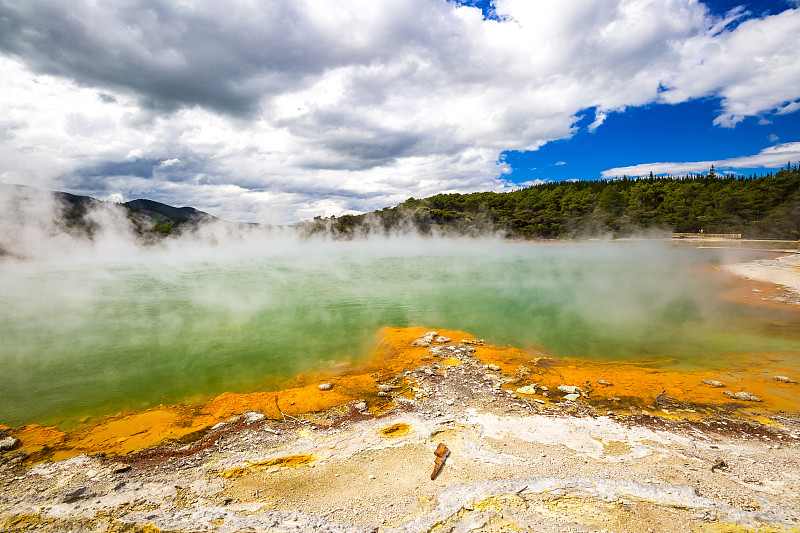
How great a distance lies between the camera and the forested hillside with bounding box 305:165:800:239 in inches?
1533

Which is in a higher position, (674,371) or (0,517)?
(0,517)

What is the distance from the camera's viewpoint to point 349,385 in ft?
21.5

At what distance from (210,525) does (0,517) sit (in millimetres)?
2030

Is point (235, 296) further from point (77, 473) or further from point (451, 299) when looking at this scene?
point (77, 473)

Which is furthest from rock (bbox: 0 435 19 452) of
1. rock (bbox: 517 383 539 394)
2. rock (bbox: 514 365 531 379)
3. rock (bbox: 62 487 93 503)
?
rock (bbox: 514 365 531 379)

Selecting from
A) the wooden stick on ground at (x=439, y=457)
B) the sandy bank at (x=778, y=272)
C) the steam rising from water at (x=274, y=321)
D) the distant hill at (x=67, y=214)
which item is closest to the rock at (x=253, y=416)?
the steam rising from water at (x=274, y=321)

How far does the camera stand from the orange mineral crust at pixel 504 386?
4926 millimetres

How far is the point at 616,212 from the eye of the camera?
5566 cm

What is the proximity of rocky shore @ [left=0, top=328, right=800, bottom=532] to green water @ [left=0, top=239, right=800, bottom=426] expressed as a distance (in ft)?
7.48

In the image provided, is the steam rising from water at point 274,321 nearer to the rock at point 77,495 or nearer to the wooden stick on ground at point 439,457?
the rock at point 77,495

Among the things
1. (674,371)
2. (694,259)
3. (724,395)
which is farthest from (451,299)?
(694,259)

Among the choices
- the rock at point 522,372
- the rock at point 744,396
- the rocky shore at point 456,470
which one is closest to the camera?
the rocky shore at point 456,470

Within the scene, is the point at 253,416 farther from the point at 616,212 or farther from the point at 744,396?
the point at 616,212

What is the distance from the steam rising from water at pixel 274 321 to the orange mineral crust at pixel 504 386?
70cm
